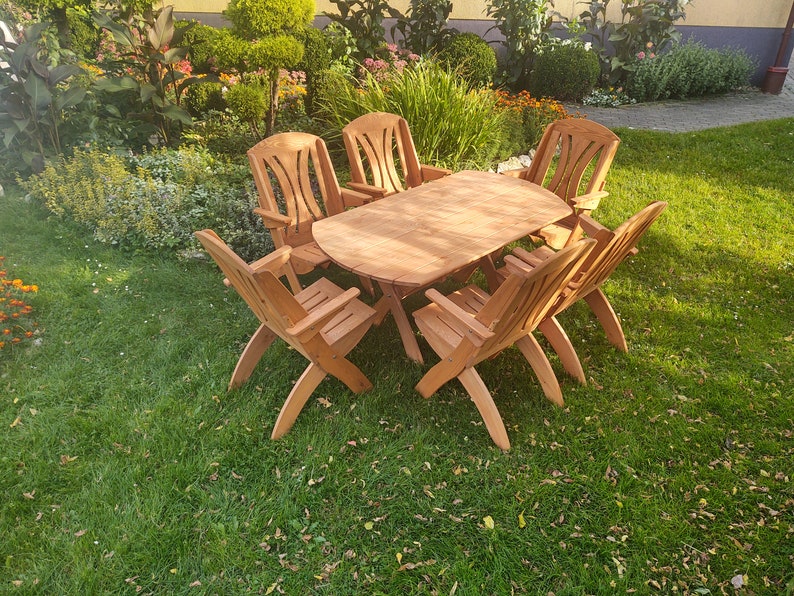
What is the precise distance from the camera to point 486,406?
117 inches

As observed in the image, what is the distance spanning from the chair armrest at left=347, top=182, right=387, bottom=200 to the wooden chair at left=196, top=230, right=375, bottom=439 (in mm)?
929

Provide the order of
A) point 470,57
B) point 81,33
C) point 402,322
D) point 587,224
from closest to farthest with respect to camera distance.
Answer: point 402,322, point 587,224, point 470,57, point 81,33

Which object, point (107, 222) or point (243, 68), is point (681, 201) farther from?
point (107, 222)

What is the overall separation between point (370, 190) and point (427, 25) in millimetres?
5531

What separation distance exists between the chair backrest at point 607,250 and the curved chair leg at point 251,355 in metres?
1.76

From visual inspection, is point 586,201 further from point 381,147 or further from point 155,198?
point 155,198

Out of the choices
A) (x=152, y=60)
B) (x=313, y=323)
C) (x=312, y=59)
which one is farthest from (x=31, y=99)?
(x=313, y=323)

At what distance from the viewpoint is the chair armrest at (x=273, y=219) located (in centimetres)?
371

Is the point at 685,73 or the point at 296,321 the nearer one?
the point at 296,321

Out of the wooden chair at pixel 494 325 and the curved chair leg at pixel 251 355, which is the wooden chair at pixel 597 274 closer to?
the wooden chair at pixel 494 325

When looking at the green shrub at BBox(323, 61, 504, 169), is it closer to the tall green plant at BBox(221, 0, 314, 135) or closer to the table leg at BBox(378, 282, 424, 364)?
the tall green plant at BBox(221, 0, 314, 135)

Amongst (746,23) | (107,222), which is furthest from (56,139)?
(746,23)

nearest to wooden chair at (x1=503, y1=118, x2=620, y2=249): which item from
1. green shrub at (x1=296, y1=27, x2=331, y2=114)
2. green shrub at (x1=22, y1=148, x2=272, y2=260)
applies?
green shrub at (x1=22, y1=148, x2=272, y2=260)

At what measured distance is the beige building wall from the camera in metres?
9.86
